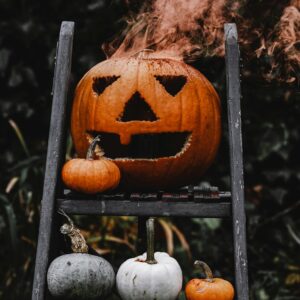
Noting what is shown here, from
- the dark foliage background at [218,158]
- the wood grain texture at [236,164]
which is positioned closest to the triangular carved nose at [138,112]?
the wood grain texture at [236,164]

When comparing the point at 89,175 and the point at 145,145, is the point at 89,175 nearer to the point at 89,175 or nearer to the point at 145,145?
the point at 89,175

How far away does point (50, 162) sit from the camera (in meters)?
2.08

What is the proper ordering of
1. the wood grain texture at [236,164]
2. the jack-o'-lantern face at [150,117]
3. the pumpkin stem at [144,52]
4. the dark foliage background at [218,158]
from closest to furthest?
the wood grain texture at [236,164] < the jack-o'-lantern face at [150,117] < the pumpkin stem at [144,52] < the dark foliage background at [218,158]

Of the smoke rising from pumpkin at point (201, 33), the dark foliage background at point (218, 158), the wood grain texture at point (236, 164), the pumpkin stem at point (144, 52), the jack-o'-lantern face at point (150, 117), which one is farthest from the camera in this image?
the dark foliage background at point (218, 158)

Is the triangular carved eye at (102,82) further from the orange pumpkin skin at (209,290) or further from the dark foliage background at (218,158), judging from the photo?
the dark foliage background at (218,158)

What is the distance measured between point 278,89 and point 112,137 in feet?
5.60

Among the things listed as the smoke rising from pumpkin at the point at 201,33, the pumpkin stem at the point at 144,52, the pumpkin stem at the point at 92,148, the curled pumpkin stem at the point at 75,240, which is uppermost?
the smoke rising from pumpkin at the point at 201,33

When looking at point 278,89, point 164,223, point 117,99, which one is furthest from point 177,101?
point 278,89

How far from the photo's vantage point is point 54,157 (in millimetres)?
2082

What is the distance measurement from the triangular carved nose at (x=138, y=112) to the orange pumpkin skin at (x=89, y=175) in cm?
27

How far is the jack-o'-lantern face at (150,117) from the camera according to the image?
7.22 feet

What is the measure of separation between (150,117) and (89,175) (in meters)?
0.40

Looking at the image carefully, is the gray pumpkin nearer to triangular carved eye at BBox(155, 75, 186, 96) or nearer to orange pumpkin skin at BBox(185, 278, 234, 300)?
orange pumpkin skin at BBox(185, 278, 234, 300)

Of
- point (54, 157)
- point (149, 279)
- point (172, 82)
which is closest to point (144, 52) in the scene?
point (172, 82)
